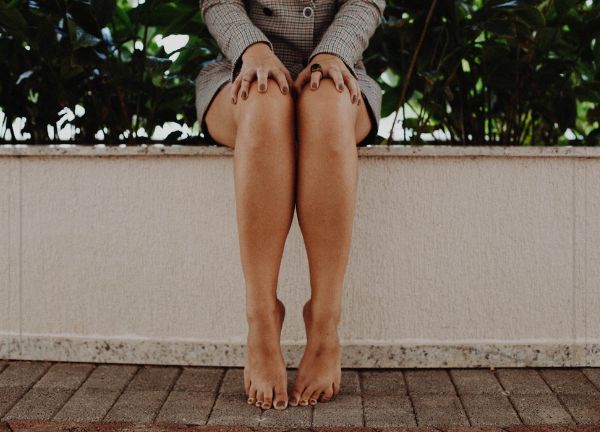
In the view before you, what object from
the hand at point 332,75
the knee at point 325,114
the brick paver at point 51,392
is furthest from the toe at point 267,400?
the hand at point 332,75

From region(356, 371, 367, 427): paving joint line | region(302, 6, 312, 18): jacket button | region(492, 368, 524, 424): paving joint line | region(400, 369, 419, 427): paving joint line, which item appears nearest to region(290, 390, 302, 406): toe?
region(356, 371, 367, 427): paving joint line

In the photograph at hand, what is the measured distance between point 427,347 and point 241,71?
814 mm

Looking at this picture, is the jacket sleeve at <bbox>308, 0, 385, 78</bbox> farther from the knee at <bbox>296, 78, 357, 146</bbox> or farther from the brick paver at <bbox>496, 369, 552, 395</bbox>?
the brick paver at <bbox>496, 369, 552, 395</bbox>

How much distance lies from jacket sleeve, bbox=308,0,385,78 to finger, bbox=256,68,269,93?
16 cm

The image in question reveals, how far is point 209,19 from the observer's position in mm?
1918

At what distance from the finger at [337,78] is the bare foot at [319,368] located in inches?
19.7

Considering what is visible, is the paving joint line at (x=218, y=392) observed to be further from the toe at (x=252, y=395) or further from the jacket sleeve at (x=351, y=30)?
the jacket sleeve at (x=351, y=30)

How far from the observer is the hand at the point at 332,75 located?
165 cm

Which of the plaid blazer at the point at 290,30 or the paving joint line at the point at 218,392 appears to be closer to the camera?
→ the paving joint line at the point at 218,392

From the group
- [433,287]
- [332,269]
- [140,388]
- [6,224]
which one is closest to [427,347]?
[433,287]

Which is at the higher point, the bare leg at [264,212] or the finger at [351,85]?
the finger at [351,85]

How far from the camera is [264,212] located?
5.32ft

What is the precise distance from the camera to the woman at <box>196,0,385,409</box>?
1607 mm

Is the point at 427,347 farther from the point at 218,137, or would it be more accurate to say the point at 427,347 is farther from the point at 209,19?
the point at 209,19
